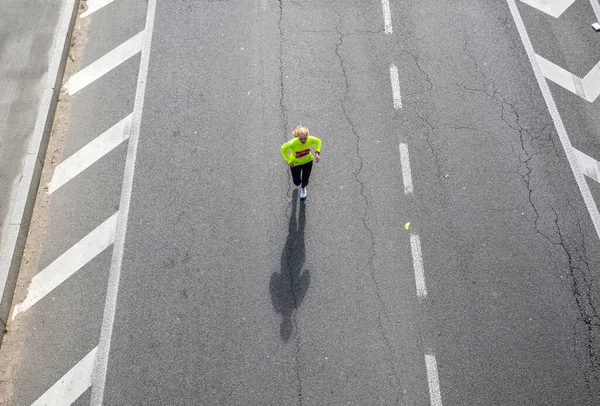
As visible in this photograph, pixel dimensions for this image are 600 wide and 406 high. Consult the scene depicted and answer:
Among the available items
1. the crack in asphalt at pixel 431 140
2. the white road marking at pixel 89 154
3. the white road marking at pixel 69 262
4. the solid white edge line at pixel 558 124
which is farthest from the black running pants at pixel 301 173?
the solid white edge line at pixel 558 124

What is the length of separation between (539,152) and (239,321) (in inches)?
229

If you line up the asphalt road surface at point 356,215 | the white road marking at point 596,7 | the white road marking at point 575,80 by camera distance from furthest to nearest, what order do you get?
the white road marking at point 596,7, the white road marking at point 575,80, the asphalt road surface at point 356,215

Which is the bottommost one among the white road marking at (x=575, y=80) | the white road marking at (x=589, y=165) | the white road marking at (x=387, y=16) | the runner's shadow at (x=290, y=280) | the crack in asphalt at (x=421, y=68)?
the runner's shadow at (x=290, y=280)

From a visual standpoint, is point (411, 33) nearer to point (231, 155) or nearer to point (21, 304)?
point (231, 155)

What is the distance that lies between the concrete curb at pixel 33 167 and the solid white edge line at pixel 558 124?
866 centimetres

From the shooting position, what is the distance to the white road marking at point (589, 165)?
8586mm

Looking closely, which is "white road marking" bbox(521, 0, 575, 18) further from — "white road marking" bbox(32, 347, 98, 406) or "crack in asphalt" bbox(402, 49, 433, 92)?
"white road marking" bbox(32, 347, 98, 406)

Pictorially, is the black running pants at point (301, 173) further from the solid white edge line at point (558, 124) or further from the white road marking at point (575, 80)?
the white road marking at point (575, 80)

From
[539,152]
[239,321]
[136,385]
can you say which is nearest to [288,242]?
[239,321]

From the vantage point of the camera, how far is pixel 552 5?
34.4 ft

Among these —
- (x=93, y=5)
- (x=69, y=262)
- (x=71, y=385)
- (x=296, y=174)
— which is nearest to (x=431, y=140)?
(x=296, y=174)

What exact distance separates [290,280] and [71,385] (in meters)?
3.24

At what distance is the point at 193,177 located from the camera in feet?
26.9

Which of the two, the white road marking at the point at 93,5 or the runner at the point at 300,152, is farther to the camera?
the white road marking at the point at 93,5
